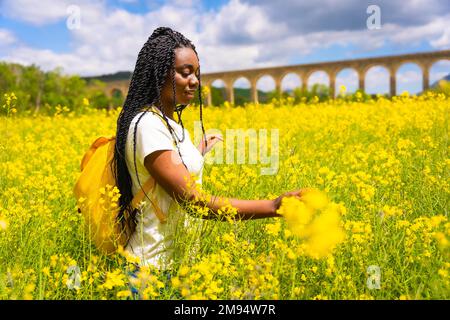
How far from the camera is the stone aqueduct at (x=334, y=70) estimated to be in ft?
101

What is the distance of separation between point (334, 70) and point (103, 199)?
3472 cm

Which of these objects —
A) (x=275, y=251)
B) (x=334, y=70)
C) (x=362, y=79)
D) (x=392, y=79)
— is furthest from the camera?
(x=334, y=70)

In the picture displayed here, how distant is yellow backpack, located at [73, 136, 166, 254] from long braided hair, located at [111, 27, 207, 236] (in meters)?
0.03

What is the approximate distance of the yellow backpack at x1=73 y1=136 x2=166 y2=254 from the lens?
187 cm

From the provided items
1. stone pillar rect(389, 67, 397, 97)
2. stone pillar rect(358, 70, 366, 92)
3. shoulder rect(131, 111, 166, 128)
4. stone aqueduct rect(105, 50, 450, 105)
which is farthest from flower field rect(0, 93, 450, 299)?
stone pillar rect(358, 70, 366, 92)

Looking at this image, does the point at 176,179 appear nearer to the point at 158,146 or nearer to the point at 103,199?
the point at 158,146

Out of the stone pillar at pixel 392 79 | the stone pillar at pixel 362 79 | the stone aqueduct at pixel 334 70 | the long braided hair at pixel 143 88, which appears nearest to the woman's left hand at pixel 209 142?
the long braided hair at pixel 143 88

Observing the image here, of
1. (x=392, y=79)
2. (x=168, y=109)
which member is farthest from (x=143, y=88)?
(x=392, y=79)

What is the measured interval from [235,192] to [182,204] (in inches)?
31.6

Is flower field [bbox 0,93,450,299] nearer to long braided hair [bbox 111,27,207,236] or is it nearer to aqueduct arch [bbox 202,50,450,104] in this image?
long braided hair [bbox 111,27,207,236]

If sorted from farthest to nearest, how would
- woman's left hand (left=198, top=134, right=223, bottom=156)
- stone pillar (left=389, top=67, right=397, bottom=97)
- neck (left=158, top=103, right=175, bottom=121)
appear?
stone pillar (left=389, top=67, right=397, bottom=97)
woman's left hand (left=198, top=134, right=223, bottom=156)
neck (left=158, top=103, right=175, bottom=121)

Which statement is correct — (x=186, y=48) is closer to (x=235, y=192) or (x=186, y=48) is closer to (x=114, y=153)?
(x=114, y=153)

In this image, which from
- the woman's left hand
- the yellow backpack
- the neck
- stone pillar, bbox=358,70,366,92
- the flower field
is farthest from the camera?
stone pillar, bbox=358,70,366,92

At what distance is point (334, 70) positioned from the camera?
34906 millimetres
